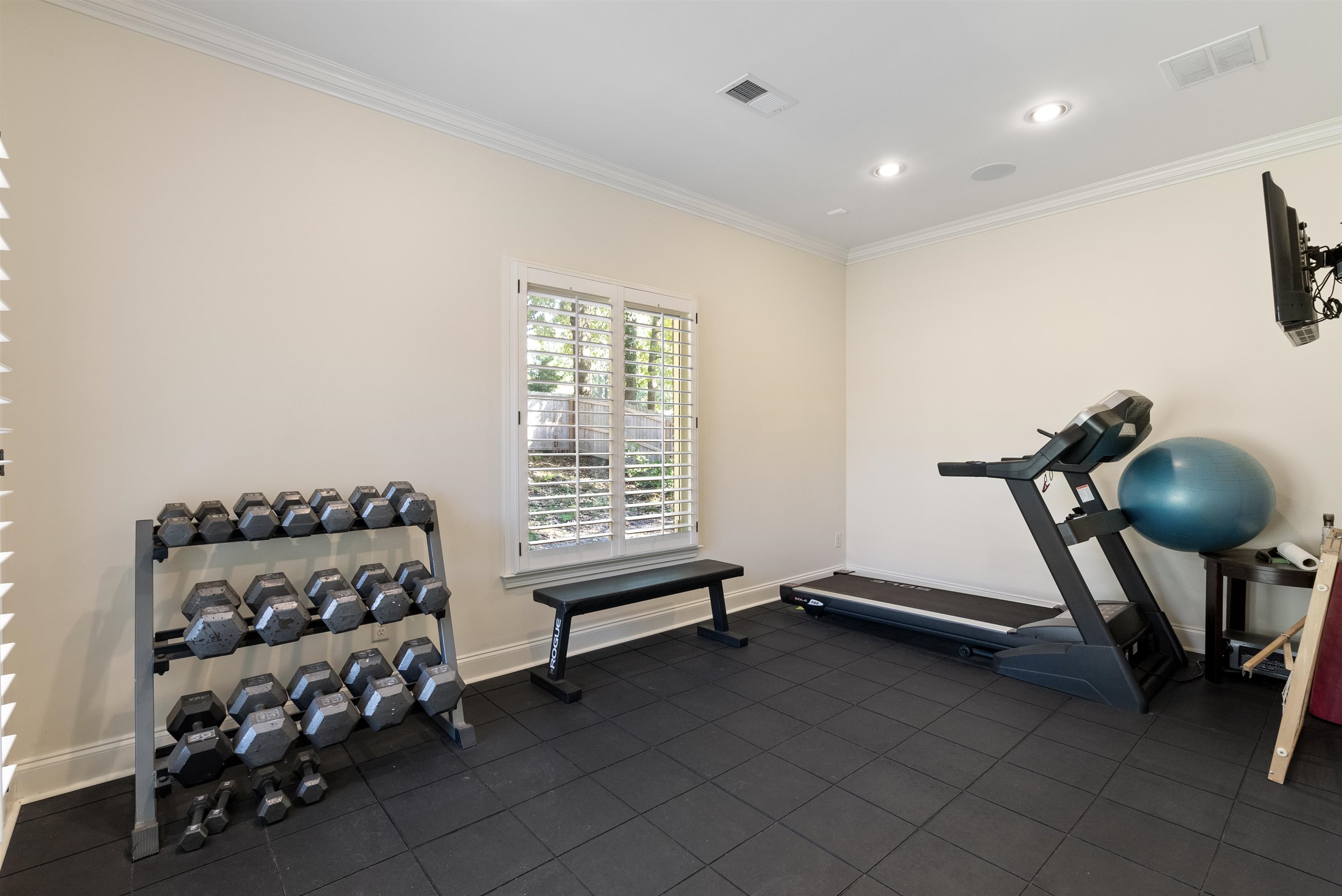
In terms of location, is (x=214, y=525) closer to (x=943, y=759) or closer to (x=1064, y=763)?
(x=943, y=759)

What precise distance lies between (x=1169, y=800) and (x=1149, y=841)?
0.31 m

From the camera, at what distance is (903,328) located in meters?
5.02

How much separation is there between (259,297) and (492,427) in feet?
3.75

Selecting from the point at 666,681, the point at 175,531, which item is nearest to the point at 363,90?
the point at 175,531

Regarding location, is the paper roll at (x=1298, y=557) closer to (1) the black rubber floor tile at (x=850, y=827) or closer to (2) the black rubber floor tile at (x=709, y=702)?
(1) the black rubber floor tile at (x=850, y=827)

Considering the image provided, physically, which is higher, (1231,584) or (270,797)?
(1231,584)

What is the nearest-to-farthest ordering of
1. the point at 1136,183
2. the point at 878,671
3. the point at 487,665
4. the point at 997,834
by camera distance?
the point at 997,834 < the point at 487,665 < the point at 878,671 < the point at 1136,183

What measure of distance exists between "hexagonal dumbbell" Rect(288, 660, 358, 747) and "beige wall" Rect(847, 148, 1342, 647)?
4.07 meters

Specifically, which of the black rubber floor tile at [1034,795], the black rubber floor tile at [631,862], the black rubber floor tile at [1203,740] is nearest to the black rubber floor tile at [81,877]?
the black rubber floor tile at [631,862]

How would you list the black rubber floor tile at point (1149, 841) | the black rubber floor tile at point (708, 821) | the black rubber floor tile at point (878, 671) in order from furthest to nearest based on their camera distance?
the black rubber floor tile at point (878, 671) → the black rubber floor tile at point (708, 821) → the black rubber floor tile at point (1149, 841)

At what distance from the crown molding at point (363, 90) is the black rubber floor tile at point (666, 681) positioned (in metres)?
2.82

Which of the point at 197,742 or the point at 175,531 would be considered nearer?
the point at 197,742

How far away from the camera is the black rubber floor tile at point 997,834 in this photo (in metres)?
1.84

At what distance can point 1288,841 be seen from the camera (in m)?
1.91
